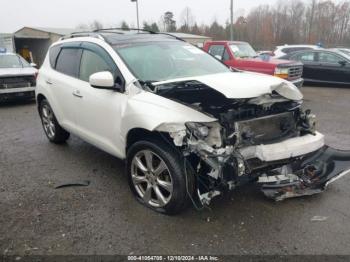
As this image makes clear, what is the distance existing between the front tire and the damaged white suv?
1 centimetres

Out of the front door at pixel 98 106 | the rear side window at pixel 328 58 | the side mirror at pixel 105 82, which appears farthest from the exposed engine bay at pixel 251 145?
the rear side window at pixel 328 58

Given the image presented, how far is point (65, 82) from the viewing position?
4746mm

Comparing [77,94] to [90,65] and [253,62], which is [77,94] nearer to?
[90,65]

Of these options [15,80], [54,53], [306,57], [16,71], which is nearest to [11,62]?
[16,71]

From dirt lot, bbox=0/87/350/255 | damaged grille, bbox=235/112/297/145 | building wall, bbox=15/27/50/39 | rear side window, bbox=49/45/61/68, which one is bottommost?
dirt lot, bbox=0/87/350/255

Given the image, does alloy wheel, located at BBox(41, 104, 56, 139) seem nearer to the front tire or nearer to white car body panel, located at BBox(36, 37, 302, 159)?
white car body panel, located at BBox(36, 37, 302, 159)

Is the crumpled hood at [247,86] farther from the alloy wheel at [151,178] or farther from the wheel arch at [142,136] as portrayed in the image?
the alloy wheel at [151,178]

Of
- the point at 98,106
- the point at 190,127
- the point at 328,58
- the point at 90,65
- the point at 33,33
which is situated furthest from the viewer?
the point at 33,33

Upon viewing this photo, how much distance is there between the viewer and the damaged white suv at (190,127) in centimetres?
310

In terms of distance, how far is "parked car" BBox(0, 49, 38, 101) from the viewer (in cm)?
1005

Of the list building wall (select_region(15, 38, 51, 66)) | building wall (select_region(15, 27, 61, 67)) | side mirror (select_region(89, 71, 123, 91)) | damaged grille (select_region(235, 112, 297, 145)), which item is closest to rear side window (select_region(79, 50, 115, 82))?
side mirror (select_region(89, 71, 123, 91))

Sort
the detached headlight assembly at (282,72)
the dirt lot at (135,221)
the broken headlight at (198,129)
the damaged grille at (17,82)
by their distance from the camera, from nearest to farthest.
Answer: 1. the dirt lot at (135,221)
2. the broken headlight at (198,129)
3. the detached headlight assembly at (282,72)
4. the damaged grille at (17,82)

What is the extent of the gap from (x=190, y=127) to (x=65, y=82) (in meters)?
2.49

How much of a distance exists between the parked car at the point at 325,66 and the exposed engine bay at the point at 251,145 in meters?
9.07
